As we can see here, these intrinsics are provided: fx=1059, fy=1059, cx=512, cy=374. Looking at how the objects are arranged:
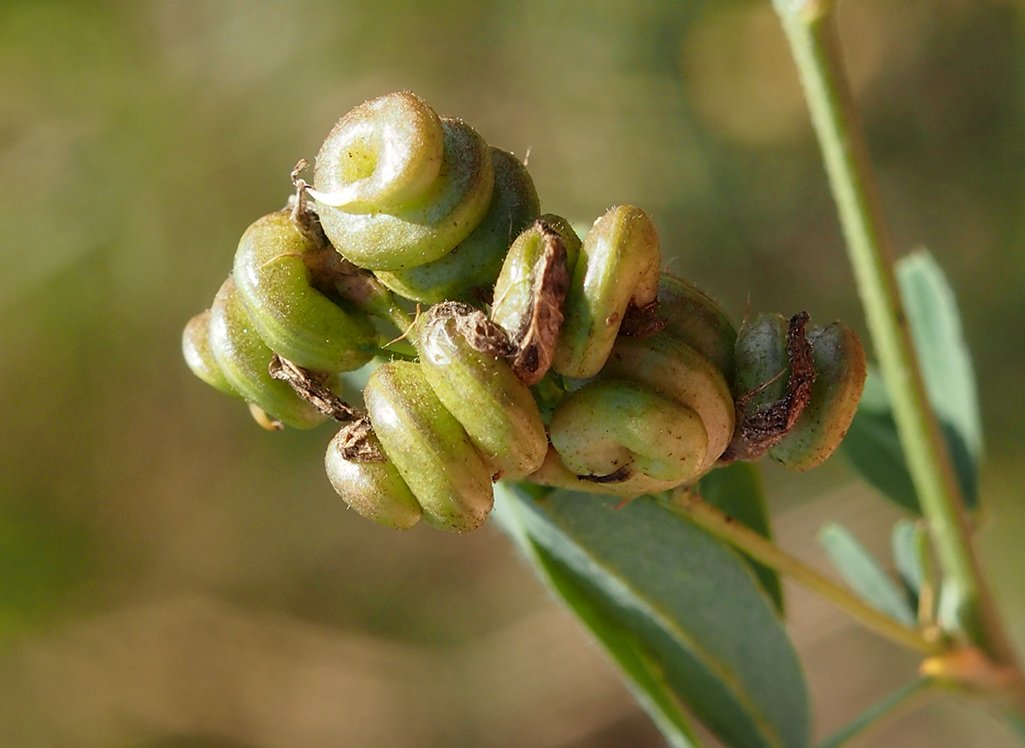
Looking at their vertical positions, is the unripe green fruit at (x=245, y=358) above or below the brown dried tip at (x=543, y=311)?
above

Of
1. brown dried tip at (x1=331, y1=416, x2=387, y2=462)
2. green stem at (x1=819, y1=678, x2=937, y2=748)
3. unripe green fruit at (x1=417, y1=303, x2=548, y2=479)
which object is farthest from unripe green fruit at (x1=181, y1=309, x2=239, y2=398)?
green stem at (x1=819, y1=678, x2=937, y2=748)

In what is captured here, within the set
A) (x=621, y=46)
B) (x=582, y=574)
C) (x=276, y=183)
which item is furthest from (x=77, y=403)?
(x=582, y=574)

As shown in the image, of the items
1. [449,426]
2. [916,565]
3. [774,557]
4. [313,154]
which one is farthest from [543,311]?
[313,154]

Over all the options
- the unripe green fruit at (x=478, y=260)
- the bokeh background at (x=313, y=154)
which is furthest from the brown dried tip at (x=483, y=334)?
the bokeh background at (x=313, y=154)

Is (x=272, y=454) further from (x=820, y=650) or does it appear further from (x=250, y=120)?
(x=820, y=650)

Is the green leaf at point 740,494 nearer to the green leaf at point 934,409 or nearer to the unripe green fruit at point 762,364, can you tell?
the green leaf at point 934,409

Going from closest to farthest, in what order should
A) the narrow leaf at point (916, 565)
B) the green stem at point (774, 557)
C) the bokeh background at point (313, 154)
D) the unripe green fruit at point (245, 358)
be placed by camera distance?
the unripe green fruit at point (245, 358) → the green stem at point (774, 557) → the narrow leaf at point (916, 565) → the bokeh background at point (313, 154)

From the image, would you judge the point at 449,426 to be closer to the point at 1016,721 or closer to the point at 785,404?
the point at 785,404
